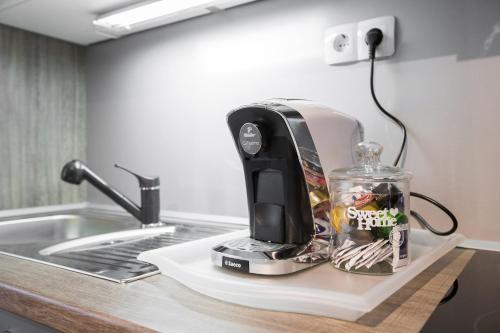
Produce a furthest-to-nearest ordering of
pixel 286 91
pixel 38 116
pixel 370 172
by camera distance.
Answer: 1. pixel 38 116
2. pixel 286 91
3. pixel 370 172

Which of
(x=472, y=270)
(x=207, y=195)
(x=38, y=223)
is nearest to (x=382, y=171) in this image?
(x=472, y=270)

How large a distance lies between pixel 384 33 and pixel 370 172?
0.41 m

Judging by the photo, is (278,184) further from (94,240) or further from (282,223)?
(94,240)

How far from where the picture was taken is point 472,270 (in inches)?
27.2

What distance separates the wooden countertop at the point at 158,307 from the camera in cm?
45

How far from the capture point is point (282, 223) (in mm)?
645

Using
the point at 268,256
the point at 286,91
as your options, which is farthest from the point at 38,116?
the point at 268,256

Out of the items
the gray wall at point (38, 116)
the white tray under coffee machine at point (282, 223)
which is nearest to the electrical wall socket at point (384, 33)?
the white tray under coffee machine at point (282, 223)

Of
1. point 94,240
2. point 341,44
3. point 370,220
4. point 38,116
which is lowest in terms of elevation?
point 94,240

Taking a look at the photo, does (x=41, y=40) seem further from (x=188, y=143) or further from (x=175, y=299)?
(x=175, y=299)

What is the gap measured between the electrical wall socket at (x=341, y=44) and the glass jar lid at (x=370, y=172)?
344mm

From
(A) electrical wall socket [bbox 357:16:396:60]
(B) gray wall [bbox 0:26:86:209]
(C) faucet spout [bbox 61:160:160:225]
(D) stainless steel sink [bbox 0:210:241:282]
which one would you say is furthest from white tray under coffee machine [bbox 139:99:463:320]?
(B) gray wall [bbox 0:26:86:209]

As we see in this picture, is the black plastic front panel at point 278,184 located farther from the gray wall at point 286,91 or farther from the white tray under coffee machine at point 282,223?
the gray wall at point 286,91

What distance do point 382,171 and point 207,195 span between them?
0.66m
